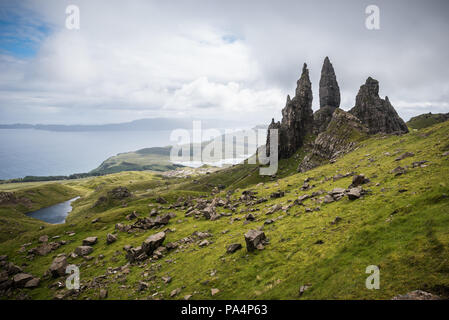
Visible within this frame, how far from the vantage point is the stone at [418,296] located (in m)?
13.1

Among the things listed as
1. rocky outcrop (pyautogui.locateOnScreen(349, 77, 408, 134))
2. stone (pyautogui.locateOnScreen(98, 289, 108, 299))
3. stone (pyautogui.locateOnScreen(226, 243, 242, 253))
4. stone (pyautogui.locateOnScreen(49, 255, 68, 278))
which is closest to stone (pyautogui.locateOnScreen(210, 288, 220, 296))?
stone (pyautogui.locateOnScreen(226, 243, 242, 253))

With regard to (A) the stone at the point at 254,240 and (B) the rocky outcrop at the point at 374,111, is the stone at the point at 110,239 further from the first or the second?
(B) the rocky outcrop at the point at 374,111

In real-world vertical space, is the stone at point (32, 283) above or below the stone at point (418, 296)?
below

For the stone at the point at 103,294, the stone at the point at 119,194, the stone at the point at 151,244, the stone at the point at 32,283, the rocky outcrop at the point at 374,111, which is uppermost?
the rocky outcrop at the point at 374,111

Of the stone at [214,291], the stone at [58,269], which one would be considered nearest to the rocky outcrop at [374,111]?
the stone at [214,291]

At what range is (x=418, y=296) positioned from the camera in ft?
43.9

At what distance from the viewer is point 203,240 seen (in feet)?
138

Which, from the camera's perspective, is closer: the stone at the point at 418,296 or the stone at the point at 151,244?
the stone at the point at 418,296

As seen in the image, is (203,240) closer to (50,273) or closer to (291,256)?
(291,256)

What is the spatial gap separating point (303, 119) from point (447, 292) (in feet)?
642

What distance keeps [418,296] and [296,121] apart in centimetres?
18899

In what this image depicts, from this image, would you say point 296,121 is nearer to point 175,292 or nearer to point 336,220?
point 336,220

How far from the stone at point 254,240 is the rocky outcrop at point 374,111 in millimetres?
148592

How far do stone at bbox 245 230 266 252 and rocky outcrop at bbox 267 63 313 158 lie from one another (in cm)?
16697
